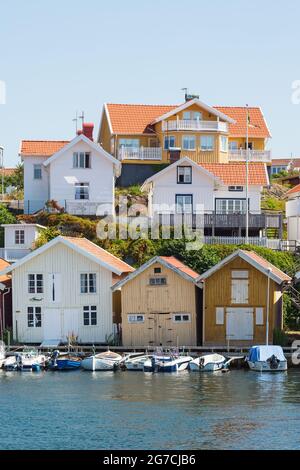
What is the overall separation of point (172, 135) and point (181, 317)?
2911 cm

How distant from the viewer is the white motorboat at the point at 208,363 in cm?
5919

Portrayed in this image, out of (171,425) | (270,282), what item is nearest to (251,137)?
(270,282)

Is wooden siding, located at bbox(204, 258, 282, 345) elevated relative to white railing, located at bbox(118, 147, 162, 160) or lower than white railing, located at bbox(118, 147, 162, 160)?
lower

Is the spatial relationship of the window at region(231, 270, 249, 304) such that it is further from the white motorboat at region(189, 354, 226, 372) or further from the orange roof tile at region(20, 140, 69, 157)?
the orange roof tile at region(20, 140, 69, 157)

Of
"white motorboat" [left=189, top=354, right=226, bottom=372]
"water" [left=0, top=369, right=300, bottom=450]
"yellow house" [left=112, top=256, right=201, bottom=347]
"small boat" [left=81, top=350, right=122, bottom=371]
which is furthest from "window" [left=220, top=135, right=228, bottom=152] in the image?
"water" [left=0, top=369, right=300, bottom=450]

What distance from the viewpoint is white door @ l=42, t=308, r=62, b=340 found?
212ft

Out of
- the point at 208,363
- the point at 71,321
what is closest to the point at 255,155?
the point at 71,321

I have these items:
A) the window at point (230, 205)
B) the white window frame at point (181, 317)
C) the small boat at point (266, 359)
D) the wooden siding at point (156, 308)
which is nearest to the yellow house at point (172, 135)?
the window at point (230, 205)

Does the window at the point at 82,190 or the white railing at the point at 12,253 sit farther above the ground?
the window at the point at 82,190

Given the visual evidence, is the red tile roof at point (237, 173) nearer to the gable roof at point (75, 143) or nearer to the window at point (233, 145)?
the gable roof at point (75, 143)

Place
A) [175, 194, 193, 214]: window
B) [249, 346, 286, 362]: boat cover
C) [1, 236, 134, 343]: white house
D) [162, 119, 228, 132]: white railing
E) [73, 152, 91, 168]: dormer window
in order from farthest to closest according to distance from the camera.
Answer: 1. [162, 119, 228, 132]: white railing
2. [73, 152, 91, 168]: dormer window
3. [175, 194, 193, 214]: window
4. [1, 236, 134, 343]: white house
5. [249, 346, 286, 362]: boat cover

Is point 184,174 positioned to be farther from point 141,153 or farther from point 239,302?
point 239,302

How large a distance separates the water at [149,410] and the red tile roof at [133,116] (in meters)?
35.6

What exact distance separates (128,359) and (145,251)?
13463 mm
